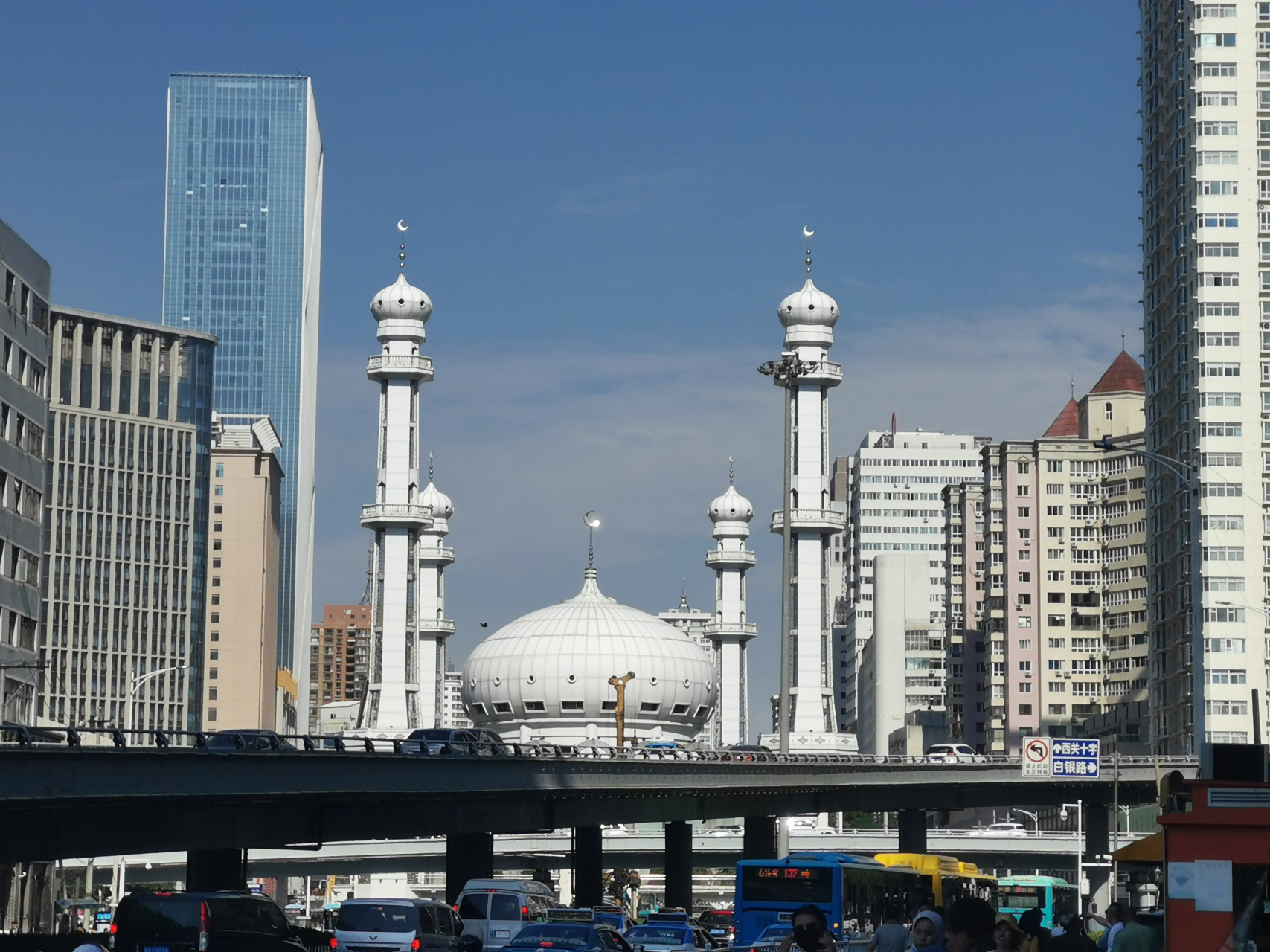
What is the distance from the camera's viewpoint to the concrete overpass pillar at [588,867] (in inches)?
3297

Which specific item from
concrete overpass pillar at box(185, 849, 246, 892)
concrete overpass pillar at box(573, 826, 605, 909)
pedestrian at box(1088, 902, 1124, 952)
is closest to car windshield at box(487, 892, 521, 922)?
concrete overpass pillar at box(185, 849, 246, 892)

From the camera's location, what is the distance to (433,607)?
553 feet

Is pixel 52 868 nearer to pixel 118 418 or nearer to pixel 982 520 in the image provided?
pixel 118 418

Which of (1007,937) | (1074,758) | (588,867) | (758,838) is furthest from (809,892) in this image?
(758,838)

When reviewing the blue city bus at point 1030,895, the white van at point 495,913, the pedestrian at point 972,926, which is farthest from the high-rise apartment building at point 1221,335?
the pedestrian at point 972,926

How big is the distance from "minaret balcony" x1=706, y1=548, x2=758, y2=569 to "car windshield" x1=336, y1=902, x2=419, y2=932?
13150cm

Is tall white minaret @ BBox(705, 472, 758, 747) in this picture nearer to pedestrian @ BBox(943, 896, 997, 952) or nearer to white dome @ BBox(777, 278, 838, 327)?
white dome @ BBox(777, 278, 838, 327)

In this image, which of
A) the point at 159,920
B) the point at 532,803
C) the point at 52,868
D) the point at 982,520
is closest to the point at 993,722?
the point at 982,520

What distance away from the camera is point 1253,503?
109750 mm

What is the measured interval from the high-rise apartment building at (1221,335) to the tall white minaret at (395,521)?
4498cm

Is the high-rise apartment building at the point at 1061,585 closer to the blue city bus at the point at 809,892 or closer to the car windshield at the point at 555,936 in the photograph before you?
the blue city bus at the point at 809,892

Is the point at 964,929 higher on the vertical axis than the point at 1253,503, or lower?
lower

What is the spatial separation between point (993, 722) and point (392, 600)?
66464 millimetres

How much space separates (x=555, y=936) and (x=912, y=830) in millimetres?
62965
